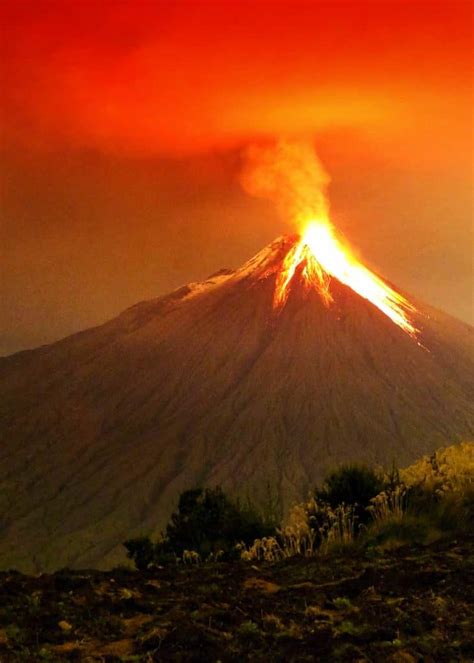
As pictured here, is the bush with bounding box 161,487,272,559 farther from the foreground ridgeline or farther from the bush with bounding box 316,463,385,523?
the foreground ridgeline

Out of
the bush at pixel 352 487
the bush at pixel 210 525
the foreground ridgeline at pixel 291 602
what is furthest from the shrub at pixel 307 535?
the bush at pixel 210 525

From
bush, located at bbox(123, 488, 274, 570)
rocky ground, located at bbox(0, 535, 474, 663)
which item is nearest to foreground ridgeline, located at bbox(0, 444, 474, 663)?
rocky ground, located at bbox(0, 535, 474, 663)

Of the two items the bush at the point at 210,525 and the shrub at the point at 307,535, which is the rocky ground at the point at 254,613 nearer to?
the shrub at the point at 307,535

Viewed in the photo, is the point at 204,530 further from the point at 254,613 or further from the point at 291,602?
the point at 254,613

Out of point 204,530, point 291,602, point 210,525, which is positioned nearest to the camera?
point 291,602

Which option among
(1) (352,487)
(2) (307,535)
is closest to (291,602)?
(2) (307,535)
